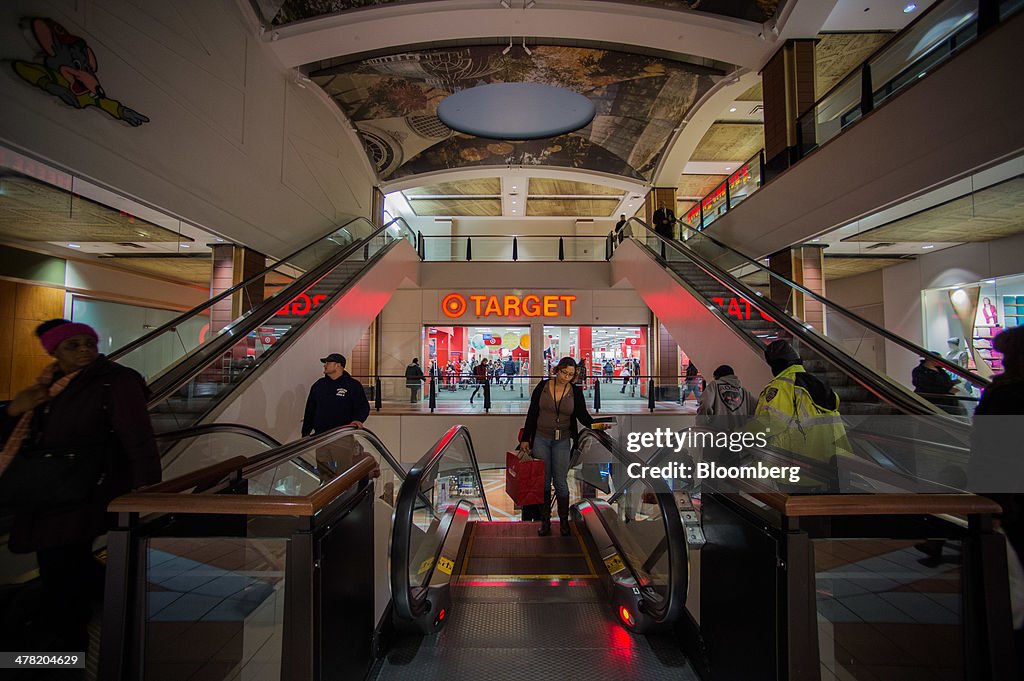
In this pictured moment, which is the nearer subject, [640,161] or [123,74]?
[123,74]

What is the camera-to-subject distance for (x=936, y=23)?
5.47m

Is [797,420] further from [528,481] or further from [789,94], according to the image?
[789,94]

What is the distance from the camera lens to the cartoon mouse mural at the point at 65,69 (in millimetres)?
4492

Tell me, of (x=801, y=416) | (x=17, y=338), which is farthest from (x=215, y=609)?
(x=17, y=338)

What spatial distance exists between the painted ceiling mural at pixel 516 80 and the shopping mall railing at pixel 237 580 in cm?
1056

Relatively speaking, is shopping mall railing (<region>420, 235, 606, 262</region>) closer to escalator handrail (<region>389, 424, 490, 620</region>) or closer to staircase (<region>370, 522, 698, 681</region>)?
staircase (<region>370, 522, 698, 681</region>)

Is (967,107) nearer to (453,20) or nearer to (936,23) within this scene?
(936,23)

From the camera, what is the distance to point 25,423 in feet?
6.50

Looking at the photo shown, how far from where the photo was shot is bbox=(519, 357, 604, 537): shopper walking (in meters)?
4.31

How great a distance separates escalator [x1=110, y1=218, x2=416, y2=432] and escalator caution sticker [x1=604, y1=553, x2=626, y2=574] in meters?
3.51

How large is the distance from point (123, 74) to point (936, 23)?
380 inches

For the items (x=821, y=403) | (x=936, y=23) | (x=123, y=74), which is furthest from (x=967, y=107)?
(x=123, y=74)

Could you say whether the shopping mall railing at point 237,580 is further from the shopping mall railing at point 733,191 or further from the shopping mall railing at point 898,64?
the shopping mall railing at point 733,191

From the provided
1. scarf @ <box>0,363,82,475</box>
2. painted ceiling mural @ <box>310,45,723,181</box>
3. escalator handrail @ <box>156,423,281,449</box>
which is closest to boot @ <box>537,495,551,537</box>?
escalator handrail @ <box>156,423,281,449</box>
